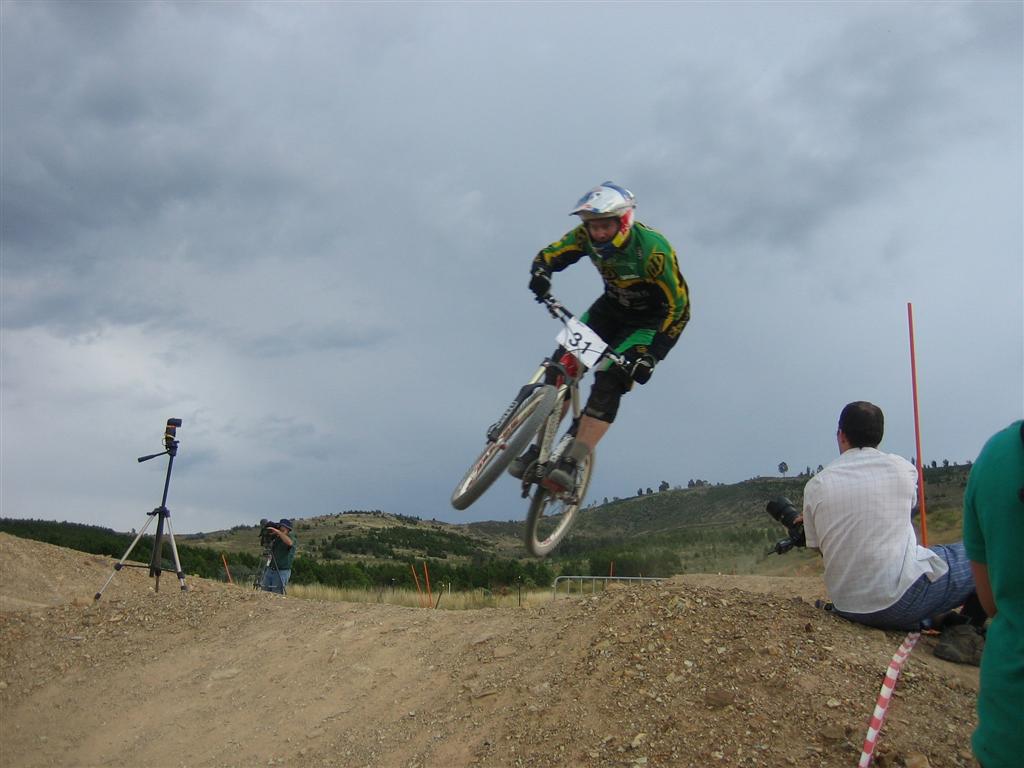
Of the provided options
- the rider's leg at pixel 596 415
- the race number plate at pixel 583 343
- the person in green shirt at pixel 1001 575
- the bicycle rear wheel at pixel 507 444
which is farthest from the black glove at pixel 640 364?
the person in green shirt at pixel 1001 575

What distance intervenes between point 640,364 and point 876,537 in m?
2.25

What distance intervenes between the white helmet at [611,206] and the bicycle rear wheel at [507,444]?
1386 mm

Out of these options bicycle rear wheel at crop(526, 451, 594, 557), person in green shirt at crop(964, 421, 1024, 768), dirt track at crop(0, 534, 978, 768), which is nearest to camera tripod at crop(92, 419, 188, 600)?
dirt track at crop(0, 534, 978, 768)

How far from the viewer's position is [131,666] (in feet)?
34.7

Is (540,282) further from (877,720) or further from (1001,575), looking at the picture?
(1001,575)

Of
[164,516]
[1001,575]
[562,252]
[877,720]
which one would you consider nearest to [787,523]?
[877,720]

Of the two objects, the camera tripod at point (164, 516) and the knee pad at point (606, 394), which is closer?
the knee pad at point (606, 394)

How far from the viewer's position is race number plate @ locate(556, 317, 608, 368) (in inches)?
273

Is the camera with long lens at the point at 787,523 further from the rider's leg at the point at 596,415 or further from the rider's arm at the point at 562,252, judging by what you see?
the rider's arm at the point at 562,252

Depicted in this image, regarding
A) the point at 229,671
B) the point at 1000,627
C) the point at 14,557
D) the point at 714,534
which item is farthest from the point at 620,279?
the point at 714,534

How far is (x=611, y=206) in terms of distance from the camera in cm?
661

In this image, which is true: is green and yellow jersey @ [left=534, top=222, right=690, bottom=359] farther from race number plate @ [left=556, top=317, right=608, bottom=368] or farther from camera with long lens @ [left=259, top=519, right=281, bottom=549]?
camera with long lens @ [left=259, top=519, right=281, bottom=549]

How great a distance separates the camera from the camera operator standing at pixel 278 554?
48.3 ft

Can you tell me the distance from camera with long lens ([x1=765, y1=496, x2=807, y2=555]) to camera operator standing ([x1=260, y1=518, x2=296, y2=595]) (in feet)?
30.4
